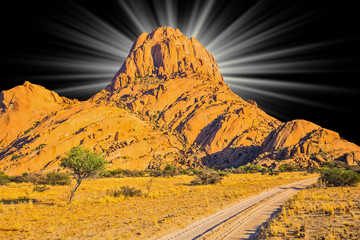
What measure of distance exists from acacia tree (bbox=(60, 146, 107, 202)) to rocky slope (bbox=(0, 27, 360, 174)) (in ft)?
221

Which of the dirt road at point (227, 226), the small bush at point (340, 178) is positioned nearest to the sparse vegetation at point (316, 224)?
the dirt road at point (227, 226)

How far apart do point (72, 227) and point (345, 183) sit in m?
35.4

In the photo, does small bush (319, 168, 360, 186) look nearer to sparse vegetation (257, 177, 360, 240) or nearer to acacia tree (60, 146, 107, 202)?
sparse vegetation (257, 177, 360, 240)

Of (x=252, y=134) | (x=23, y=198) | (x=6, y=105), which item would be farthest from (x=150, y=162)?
(x=6, y=105)

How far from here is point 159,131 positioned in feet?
376

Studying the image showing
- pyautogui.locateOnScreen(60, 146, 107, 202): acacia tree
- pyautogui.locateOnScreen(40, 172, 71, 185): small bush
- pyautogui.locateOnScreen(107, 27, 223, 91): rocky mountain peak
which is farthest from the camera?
pyautogui.locateOnScreen(107, 27, 223, 91): rocky mountain peak

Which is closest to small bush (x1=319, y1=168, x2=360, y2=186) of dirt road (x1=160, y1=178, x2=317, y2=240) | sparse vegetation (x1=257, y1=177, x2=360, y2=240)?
sparse vegetation (x1=257, y1=177, x2=360, y2=240)

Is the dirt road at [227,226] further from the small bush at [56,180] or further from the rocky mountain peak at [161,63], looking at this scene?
the rocky mountain peak at [161,63]

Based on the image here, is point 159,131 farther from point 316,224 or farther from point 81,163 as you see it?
point 316,224

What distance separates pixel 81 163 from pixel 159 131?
94.0 meters

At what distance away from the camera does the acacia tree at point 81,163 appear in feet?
67.4

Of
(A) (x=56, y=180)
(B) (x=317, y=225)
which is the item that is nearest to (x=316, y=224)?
(B) (x=317, y=225)

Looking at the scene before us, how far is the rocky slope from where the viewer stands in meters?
91.2

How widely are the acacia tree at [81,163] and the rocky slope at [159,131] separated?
2653 inches
